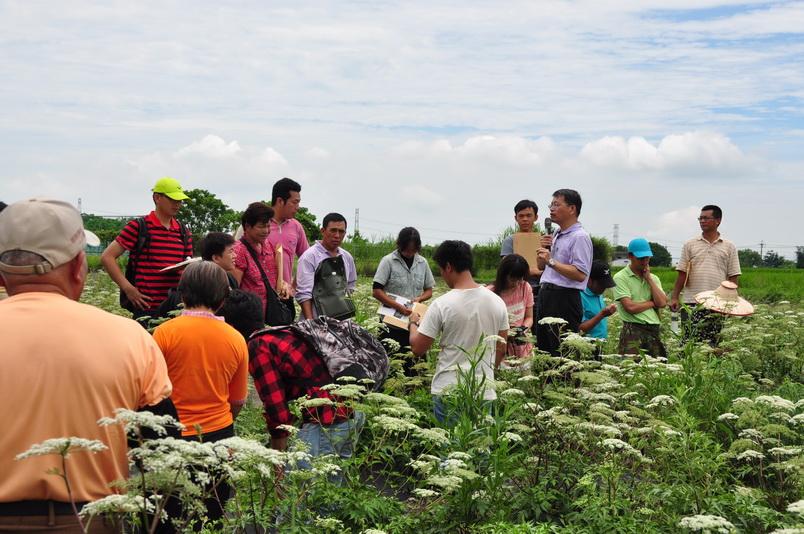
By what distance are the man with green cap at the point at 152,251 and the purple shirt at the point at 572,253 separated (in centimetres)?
352

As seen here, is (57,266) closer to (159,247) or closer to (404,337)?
(159,247)

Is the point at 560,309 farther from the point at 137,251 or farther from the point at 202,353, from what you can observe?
the point at 202,353

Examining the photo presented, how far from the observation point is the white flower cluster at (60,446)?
2.42 meters

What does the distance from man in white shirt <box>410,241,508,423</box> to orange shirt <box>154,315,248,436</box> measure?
1.85 metres

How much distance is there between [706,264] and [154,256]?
22.4ft

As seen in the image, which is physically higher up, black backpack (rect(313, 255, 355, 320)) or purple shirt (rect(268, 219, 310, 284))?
purple shirt (rect(268, 219, 310, 284))

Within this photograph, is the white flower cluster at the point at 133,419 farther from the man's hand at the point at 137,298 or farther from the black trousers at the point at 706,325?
the black trousers at the point at 706,325

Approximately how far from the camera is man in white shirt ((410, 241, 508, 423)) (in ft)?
20.0

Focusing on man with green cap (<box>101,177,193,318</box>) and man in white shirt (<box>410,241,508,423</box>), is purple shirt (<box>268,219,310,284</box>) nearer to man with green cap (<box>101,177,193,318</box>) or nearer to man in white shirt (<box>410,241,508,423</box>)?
man with green cap (<box>101,177,193,318</box>)

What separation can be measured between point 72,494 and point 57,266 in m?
0.70

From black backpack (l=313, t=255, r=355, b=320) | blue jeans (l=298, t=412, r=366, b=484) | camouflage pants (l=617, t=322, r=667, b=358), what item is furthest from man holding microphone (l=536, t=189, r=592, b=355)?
blue jeans (l=298, t=412, r=366, b=484)

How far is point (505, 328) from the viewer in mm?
6270

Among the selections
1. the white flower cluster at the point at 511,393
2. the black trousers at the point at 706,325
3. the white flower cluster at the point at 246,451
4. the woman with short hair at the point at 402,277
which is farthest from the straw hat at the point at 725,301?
the white flower cluster at the point at 246,451

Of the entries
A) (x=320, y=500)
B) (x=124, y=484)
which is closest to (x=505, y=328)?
(x=320, y=500)
